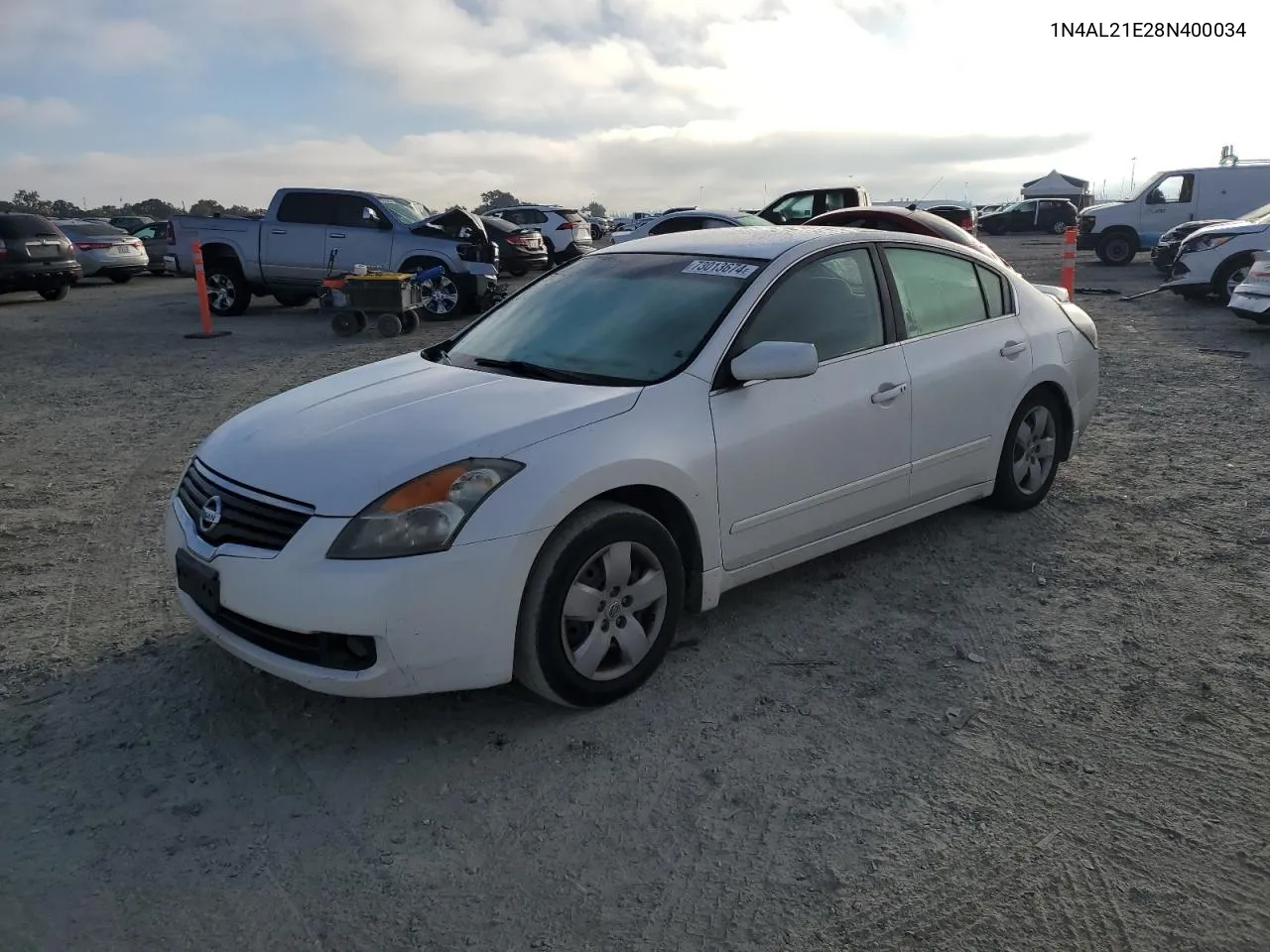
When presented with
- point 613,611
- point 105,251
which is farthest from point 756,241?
point 105,251

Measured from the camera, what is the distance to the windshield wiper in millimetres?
3898

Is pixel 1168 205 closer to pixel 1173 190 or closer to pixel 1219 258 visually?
pixel 1173 190

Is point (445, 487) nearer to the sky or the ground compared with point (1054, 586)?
nearer to the sky

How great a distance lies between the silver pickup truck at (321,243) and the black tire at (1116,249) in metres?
15.5

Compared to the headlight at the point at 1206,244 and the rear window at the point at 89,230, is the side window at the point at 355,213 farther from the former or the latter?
the headlight at the point at 1206,244

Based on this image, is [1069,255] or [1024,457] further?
[1069,255]

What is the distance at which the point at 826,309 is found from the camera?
4.41 m

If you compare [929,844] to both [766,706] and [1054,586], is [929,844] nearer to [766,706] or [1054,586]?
[766,706]

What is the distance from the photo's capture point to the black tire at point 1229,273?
46.9 feet

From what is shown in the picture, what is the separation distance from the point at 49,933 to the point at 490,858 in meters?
1.08

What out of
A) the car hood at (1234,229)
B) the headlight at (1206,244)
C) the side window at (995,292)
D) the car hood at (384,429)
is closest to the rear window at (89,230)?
the headlight at (1206,244)

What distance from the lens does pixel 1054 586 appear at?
457 centimetres

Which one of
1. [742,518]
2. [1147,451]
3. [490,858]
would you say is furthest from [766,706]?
[1147,451]

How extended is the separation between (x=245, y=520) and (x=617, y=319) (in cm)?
170
